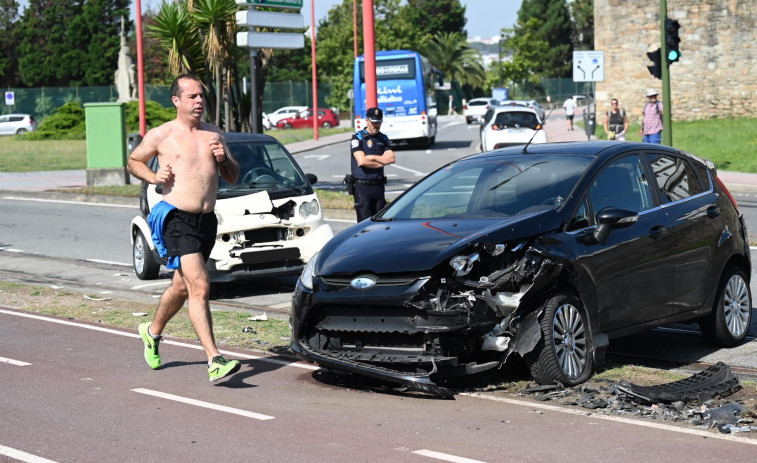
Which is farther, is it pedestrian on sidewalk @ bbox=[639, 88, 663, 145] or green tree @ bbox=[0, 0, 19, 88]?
green tree @ bbox=[0, 0, 19, 88]

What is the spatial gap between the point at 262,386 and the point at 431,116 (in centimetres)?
3542

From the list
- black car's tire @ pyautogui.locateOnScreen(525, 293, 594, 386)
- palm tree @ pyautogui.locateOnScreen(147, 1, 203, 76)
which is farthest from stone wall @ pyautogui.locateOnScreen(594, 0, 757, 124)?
black car's tire @ pyautogui.locateOnScreen(525, 293, 594, 386)

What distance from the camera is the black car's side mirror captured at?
277 inches

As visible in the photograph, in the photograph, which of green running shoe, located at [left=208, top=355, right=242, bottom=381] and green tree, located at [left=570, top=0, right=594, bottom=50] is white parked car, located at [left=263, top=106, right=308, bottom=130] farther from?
green running shoe, located at [left=208, top=355, right=242, bottom=381]

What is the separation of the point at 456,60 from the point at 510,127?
71923mm

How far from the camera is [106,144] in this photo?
25375mm

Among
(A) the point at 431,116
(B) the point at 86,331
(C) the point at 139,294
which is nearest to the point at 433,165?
(A) the point at 431,116

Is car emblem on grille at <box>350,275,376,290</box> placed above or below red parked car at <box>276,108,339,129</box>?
below

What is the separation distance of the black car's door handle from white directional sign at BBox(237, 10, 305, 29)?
1193cm

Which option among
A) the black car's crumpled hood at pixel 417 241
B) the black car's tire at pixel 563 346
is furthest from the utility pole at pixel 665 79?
the black car's tire at pixel 563 346

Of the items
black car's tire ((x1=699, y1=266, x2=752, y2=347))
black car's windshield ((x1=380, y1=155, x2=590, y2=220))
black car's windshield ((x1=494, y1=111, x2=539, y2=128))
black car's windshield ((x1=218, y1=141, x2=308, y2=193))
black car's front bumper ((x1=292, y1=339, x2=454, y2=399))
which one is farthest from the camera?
black car's windshield ((x1=494, y1=111, x2=539, y2=128))

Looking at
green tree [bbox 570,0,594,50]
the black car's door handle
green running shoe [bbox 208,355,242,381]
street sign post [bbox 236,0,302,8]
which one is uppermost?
green tree [bbox 570,0,594,50]

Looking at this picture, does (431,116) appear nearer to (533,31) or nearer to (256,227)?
(256,227)

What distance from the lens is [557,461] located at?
5.14m
